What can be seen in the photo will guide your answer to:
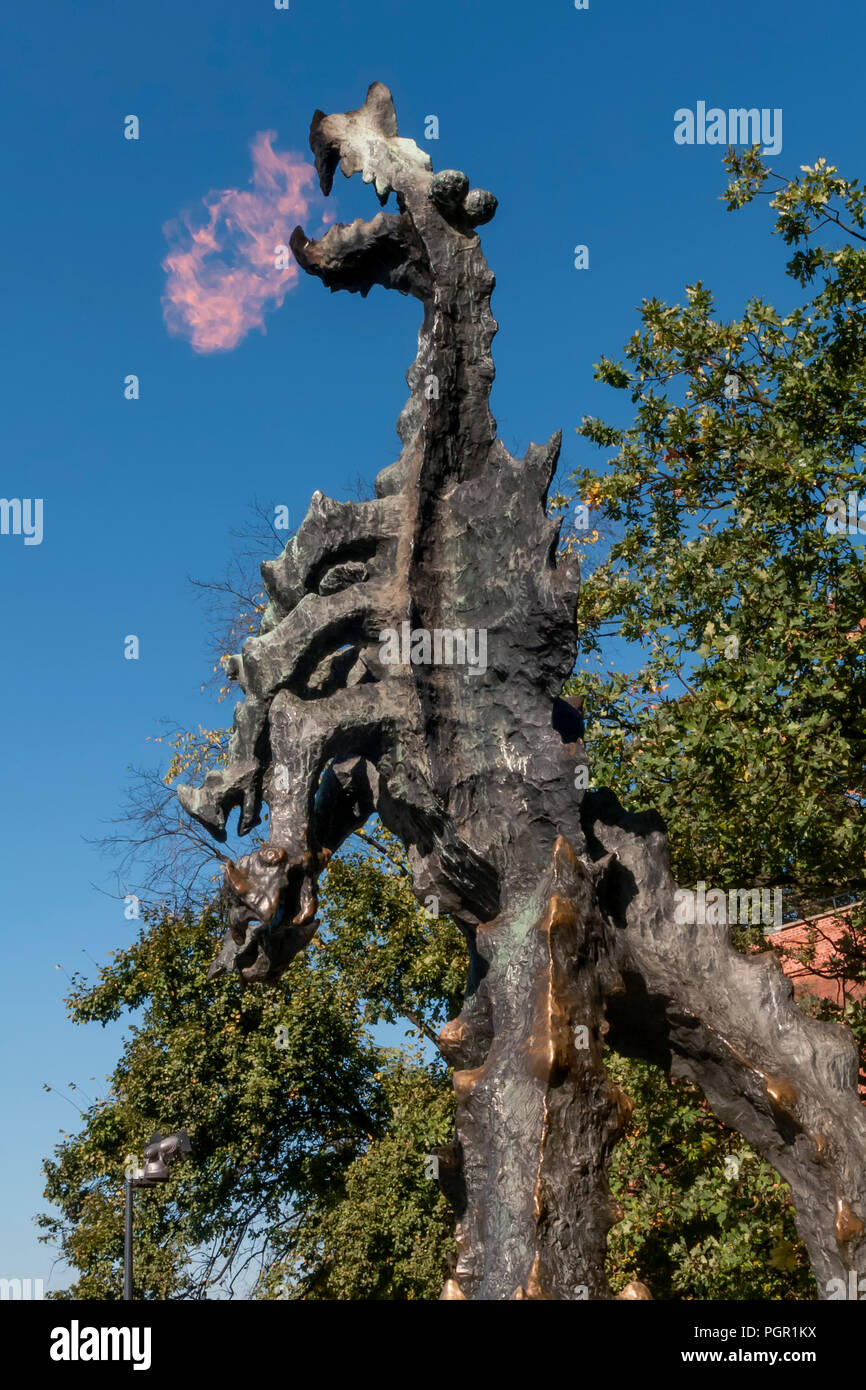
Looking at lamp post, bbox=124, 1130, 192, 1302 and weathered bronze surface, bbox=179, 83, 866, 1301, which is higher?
weathered bronze surface, bbox=179, 83, 866, 1301

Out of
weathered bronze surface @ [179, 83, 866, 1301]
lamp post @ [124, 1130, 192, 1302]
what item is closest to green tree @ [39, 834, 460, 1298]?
lamp post @ [124, 1130, 192, 1302]

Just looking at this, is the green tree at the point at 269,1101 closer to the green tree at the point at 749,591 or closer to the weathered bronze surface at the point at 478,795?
the green tree at the point at 749,591

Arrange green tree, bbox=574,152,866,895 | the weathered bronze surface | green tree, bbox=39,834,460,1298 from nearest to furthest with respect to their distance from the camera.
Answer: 1. the weathered bronze surface
2. green tree, bbox=574,152,866,895
3. green tree, bbox=39,834,460,1298

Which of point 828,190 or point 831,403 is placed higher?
point 828,190

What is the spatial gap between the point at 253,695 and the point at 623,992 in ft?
6.41

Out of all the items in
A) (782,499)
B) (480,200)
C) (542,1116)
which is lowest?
(542,1116)

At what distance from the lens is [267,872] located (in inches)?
216

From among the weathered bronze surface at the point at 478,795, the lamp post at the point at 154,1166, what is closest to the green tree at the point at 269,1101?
the lamp post at the point at 154,1166

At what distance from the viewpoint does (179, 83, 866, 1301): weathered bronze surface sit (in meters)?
4.73

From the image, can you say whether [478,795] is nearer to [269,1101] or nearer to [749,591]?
[749,591]

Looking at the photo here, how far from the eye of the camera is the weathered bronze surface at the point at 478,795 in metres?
4.73

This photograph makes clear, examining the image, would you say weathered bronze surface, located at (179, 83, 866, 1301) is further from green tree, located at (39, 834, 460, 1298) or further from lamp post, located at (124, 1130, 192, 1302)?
green tree, located at (39, 834, 460, 1298)
